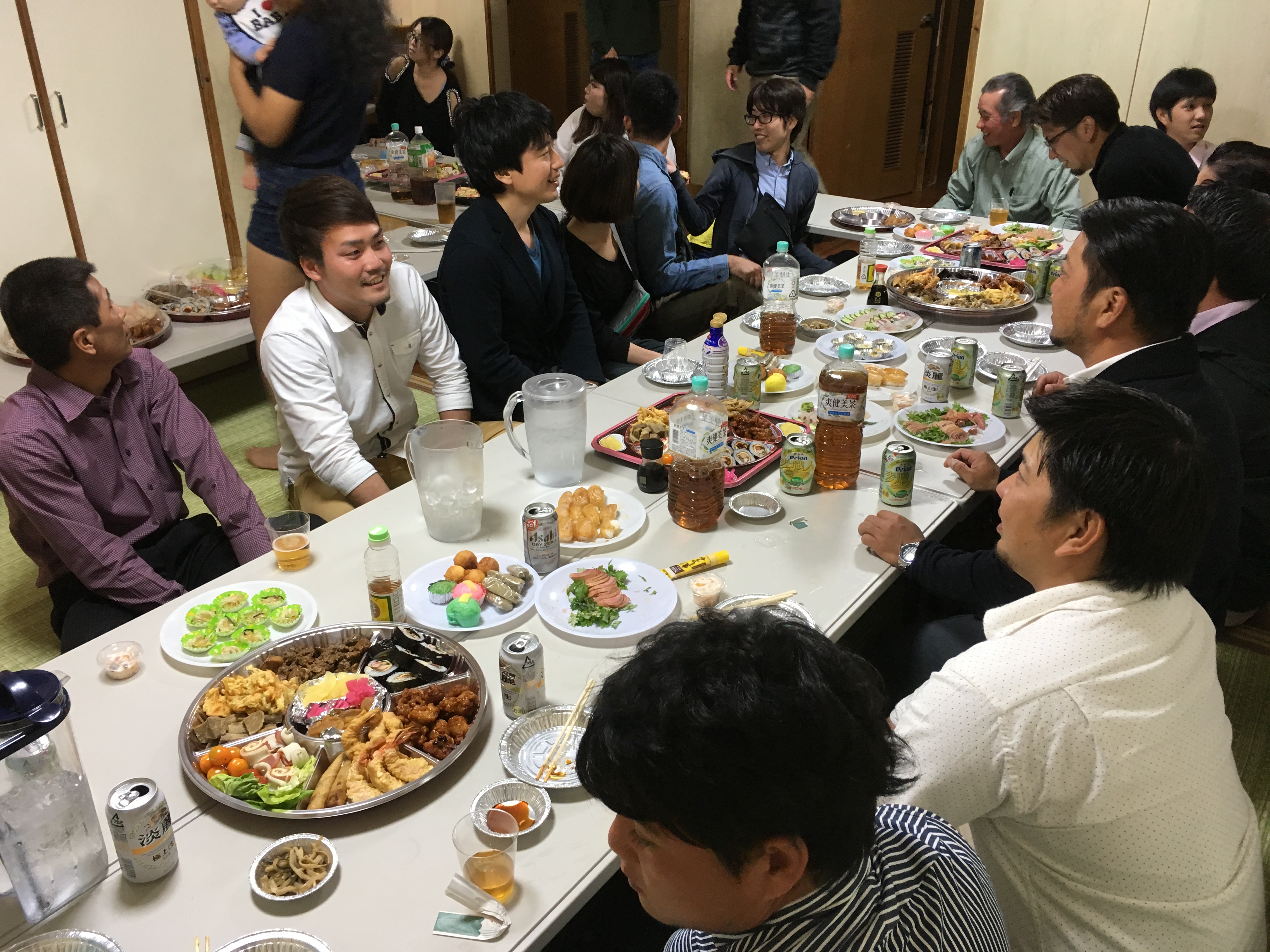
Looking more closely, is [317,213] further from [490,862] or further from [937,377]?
[490,862]

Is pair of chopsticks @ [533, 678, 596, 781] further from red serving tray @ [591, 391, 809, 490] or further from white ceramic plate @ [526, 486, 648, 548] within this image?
red serving tray @ [591, 391, 809, 490]

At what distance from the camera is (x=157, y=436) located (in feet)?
7.50

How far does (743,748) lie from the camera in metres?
0.80

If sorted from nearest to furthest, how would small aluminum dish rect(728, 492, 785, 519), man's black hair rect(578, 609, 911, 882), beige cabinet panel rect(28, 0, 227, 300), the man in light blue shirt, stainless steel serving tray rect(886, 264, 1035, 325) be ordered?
man's black hair rect(578, 609, 911, 882), small aluminum dish rect(728, 492, 785, 519), stainless steel serving tray rect(886, 264, 1035, 325), the man in light blue shirt, beige cabinet panel rect(28, 0, 227, 300)

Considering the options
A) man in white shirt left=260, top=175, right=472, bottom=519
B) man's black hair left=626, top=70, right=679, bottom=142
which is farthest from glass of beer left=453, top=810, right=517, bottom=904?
man's black hair left=626, top=70, right=679, bottom=142

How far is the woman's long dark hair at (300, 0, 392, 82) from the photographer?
2795 millimetres

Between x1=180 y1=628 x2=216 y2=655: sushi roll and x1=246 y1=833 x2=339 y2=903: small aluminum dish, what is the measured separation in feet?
1.46

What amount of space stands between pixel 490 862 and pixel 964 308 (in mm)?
2438

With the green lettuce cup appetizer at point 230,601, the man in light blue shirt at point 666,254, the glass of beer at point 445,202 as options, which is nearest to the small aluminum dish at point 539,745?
the green lettuce cup appetizer at point 230,601

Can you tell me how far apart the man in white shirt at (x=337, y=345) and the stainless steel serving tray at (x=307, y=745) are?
30.9 inches

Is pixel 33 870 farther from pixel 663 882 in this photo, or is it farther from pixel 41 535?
pixel 41 535

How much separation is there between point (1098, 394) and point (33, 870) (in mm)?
1494

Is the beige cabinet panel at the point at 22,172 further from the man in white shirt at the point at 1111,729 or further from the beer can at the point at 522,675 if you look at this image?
the man in white shirt at the point at 1111,729

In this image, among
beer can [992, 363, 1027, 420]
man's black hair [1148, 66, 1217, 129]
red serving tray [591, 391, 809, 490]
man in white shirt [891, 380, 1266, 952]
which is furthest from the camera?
man's black hair [1148, 66, 1217, 129]
